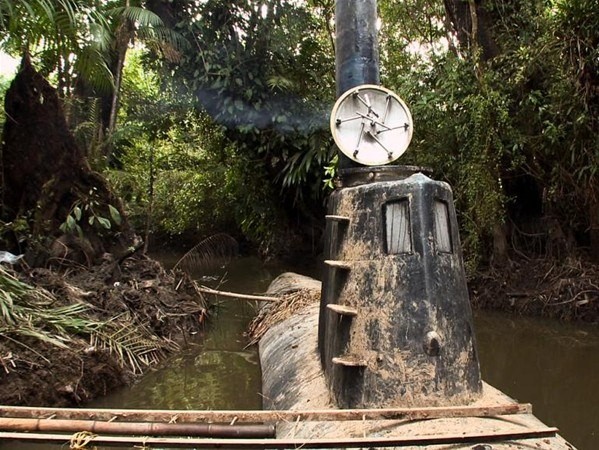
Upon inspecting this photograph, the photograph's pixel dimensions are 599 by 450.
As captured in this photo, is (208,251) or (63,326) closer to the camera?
(63,326)

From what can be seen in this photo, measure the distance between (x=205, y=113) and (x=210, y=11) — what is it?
2245 mm

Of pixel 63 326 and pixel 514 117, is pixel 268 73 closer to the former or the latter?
pixel 514 117

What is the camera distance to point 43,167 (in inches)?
281

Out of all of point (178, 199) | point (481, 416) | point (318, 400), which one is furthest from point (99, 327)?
point (178, 199)

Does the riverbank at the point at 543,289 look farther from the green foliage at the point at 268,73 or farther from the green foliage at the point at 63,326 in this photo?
the green foliage at the point at 63,326

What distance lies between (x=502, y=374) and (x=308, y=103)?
295 inches

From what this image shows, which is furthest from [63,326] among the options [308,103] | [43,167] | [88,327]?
[308,103]

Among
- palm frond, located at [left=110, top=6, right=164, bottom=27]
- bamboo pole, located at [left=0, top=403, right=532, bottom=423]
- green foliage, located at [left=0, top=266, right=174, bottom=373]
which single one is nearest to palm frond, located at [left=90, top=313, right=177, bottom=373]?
green foliage, located at [left=0, top=266, right=174, bottom=373]

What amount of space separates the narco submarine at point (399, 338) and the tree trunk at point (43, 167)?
191 inches

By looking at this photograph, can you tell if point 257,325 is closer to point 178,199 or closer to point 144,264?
point 144,264

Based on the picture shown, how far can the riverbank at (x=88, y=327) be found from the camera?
184 inches

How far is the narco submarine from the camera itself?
91.8 inches

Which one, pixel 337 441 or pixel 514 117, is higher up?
pixel 514 117

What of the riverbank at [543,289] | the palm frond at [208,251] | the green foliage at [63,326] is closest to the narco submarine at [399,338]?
the green foliage at [63,326]
